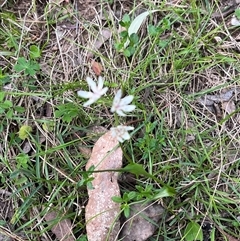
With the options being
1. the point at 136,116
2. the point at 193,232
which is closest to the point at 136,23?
the point at 136,116

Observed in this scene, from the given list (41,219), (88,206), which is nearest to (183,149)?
(88,206)

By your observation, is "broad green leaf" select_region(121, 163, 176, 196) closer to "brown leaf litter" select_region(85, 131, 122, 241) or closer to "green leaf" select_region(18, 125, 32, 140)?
"brown leaf litter" select_region(85, 131, 122, 241)

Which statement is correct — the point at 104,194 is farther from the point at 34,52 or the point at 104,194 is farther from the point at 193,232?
the point at 34,52

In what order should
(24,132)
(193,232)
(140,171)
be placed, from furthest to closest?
(24,132) → (193,232) → (140,171)

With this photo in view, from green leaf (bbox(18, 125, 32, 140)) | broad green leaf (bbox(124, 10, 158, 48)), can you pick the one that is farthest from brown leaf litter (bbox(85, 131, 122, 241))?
broad green leaf (bbox(124, 10, 158, 48))

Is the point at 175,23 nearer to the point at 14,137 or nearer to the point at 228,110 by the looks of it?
the point at 228,110

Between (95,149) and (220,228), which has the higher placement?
(95,149)
